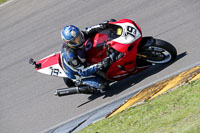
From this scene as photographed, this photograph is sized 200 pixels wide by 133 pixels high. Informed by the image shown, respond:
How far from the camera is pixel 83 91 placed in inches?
365

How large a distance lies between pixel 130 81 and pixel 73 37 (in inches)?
84.9

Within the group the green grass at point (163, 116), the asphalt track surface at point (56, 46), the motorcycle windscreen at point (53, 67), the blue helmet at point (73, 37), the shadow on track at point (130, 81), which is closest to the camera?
the green grass at point (163, 116)

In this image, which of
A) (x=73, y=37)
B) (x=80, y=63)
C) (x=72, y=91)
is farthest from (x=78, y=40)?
(x=72, y=91)

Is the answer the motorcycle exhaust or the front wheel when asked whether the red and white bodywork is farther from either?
the motorcycle exhaust

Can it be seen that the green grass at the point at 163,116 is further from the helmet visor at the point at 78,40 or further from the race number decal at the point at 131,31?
the helmet visor at the point at 78,40

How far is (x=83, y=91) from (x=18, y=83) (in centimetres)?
296

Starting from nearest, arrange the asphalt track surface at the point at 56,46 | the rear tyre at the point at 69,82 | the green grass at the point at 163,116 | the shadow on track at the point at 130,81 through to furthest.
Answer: the green grass at the point at 163,116 < the shadow on track at the point at 130,81 < the asphalt track surface at the point at 56,46 < the rear tyre at the point at 69,82

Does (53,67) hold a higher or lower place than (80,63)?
higher

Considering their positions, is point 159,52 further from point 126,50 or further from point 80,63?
point 80,63

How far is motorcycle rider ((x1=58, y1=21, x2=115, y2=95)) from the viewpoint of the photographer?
845 cm

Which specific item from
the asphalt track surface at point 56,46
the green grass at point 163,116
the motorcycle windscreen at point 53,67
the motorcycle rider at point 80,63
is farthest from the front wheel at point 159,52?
the motorcycle windscreen at point 53,67

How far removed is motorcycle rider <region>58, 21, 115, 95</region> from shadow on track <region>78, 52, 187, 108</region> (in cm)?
38

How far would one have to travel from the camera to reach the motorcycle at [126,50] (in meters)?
8.46

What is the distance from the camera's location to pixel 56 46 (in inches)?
471
